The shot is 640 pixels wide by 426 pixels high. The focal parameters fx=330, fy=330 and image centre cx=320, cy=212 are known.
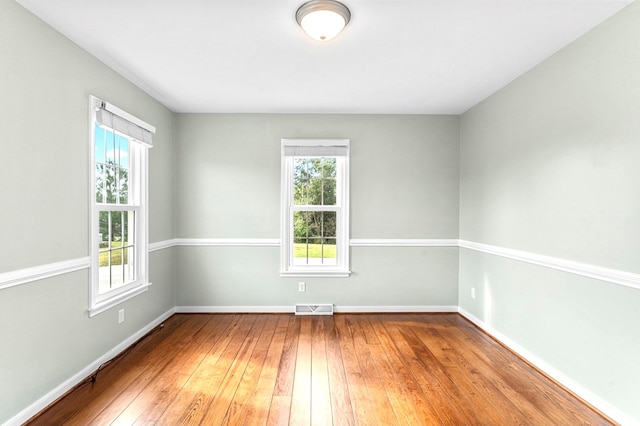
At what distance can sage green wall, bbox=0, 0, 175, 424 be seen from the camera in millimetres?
1847

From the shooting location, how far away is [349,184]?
406 centimetres

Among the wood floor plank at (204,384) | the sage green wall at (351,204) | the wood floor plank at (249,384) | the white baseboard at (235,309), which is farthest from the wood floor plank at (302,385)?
the sage green wall at (351,204)

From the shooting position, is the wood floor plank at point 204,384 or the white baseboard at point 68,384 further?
the wood floor plank at point 204,384

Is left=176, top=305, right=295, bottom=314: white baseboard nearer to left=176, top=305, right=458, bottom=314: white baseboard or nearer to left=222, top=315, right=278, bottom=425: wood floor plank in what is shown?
left=176, top=305, right=458, bottom=314: white baseboard

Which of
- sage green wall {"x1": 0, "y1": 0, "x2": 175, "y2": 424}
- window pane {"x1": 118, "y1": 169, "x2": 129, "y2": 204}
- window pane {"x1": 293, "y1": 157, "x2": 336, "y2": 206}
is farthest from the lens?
window pane {"x1": 293, "y1": 157, "x2": 336, "y2": 206}

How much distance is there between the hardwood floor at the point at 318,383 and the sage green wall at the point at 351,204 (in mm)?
628

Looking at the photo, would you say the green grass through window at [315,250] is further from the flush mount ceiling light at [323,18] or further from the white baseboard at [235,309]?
the flush mount ceiling light at [323,18]

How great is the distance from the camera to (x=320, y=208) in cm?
411

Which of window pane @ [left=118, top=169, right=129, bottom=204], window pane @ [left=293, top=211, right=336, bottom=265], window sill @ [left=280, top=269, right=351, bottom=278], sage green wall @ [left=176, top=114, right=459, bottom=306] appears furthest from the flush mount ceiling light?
window sill @ [left=280, top=269, right=351, bottom=278]

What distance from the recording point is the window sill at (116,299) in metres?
2.53

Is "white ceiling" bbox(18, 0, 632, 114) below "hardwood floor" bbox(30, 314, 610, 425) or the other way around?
the other way around

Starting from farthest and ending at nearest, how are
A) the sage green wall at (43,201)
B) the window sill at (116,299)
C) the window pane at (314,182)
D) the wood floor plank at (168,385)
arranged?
the window pane at (314,182) → the window sill at (116,299) → the wood floor plank at (168,385) → the sage green wall at (43,201)

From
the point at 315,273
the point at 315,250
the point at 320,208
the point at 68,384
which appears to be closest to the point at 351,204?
the point at 320,208

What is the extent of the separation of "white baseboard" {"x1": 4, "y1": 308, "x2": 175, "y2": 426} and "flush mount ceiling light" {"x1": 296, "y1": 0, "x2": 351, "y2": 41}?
284 centimetres
